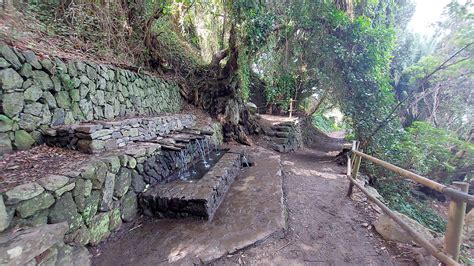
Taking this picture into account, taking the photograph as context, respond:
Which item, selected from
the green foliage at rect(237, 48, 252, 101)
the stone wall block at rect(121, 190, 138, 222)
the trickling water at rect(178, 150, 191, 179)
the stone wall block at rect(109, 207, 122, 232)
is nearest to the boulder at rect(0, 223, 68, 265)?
the stone wall block at rect(109, 207, 122, 232)

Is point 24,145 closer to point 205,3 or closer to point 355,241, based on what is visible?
point 355,241

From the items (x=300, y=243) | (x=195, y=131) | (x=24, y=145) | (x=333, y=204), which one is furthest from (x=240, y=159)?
(x=24, y=145)

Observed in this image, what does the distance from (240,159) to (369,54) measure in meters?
4.94

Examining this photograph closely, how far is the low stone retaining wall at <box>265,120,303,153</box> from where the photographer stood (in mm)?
8070

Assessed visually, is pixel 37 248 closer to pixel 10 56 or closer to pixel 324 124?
pixel 10 56

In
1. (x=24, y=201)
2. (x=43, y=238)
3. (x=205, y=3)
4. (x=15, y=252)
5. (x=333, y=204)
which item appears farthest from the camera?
(x=205, y=3)

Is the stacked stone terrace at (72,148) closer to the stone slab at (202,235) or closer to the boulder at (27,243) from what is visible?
the boulder at (27,243)

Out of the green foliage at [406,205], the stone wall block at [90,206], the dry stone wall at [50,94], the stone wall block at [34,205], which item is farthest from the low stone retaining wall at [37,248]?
the green foliage at [406,205]

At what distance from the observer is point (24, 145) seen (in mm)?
2457

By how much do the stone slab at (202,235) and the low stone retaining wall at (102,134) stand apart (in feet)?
4.27

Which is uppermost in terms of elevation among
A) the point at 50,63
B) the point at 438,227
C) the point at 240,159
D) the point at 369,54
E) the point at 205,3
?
the point at 205,3

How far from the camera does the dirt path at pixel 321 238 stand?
2.32 meters

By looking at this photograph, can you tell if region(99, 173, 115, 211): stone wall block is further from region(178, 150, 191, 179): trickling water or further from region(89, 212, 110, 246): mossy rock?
region(178, 150, 191, 179): trickling water

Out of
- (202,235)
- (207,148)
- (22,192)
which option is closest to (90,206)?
(22,192)
